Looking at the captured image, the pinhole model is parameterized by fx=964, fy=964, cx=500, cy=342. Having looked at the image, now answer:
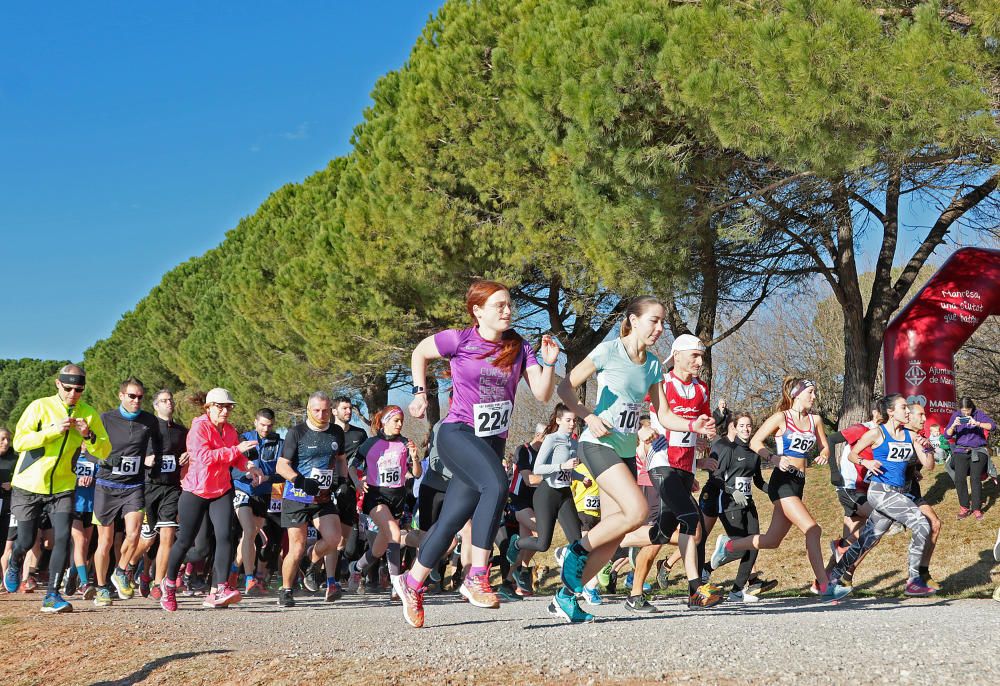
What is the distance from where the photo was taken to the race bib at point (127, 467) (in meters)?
9.26

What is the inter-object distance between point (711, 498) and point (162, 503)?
5479 millimetres

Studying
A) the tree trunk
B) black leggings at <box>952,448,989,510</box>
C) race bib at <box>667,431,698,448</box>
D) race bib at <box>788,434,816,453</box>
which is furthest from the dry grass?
the tree trunk

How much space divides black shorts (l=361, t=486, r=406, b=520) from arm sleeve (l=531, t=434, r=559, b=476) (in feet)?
4.78

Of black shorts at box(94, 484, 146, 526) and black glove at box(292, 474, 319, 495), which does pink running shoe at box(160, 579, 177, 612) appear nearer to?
black shorts at box(94, 484, 146, 526)

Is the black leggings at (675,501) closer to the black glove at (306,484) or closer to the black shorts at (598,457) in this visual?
the black shorts at (598,457)

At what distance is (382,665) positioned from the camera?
4.61 meters

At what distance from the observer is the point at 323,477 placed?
8742mm

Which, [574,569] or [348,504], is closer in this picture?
[574,569]

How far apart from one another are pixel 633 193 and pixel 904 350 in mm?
5373

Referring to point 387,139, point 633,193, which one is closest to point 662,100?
point 633,193

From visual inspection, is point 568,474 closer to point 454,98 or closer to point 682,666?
point 682,666

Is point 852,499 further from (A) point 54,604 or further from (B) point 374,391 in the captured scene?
(B) point 374,391

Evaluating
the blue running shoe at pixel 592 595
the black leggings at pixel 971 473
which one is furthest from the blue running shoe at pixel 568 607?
the black leggings at pixel 971 473

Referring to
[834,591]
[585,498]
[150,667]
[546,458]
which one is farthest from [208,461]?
[834,591]
